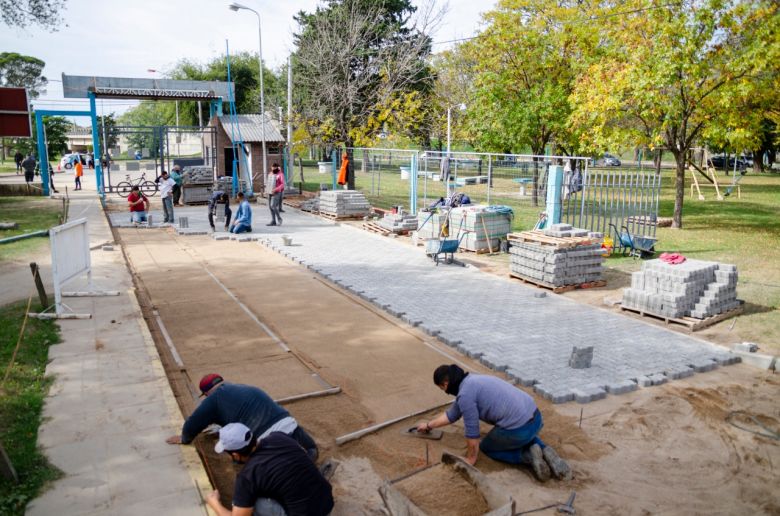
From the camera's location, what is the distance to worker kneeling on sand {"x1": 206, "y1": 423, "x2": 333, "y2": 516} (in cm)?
441

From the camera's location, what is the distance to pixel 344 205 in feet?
75.8

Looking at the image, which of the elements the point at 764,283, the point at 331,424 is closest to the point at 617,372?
the point at 331,424

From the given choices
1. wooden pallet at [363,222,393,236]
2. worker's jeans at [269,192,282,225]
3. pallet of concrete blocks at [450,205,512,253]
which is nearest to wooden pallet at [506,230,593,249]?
A: pallet of concrete blocks at [450,205,512,253]

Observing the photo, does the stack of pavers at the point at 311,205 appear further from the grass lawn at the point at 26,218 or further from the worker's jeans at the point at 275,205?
the grass lawn at the point at 26,218

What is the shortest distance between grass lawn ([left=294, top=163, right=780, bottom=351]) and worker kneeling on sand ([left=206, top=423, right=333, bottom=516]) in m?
8.21

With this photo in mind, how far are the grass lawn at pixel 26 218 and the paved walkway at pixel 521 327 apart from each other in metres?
7.28

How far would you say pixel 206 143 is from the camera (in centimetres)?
3562

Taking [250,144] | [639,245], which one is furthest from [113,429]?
[250,144]

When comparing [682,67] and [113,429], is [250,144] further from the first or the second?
[113,429]

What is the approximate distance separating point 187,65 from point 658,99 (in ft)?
174

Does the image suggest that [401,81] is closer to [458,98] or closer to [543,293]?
[458,98]

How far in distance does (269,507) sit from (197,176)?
24.6 m

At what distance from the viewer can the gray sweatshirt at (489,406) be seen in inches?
231

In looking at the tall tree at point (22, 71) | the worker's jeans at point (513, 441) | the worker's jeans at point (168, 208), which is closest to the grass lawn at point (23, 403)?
the worker's jeans at point (513, 441)
